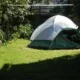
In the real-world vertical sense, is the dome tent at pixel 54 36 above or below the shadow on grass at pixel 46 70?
below

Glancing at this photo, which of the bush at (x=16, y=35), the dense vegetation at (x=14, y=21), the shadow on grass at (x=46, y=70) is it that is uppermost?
the shadow on grass at (x=46, y=70)

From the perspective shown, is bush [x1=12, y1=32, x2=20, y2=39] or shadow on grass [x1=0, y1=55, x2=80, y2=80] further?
bush [x1=12, y1=32, x2=20, y2=39]

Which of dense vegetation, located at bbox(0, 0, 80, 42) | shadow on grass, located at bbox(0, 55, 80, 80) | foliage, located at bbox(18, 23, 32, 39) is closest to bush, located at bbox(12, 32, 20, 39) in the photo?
Answer: dense vegetation, located at bbox(0, 0, 80, 42)

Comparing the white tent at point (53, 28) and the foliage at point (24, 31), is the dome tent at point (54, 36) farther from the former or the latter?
the foliage at point (24, 31)

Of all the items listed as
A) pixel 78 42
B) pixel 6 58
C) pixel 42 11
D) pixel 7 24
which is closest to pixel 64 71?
pixel 6 58

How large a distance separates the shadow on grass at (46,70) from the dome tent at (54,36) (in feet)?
10.0

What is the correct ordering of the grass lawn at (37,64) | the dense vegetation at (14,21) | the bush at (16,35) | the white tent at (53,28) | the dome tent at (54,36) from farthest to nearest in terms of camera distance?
the bush at (16,35), the dense vegetation at (14,21), the white tent at (53,28), the dome tent at (54,36), the grass lawn at (37,64)

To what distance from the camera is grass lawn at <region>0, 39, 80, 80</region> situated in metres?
9.41

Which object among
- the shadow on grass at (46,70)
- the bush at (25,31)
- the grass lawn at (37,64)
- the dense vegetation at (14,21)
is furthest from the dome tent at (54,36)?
the shadow on grass at (46,70)

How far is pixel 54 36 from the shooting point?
603 inches

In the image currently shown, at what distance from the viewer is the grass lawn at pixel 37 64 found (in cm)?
941

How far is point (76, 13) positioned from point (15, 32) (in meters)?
10.3

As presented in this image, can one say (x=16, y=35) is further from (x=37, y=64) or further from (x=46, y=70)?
(x=46, y=70)

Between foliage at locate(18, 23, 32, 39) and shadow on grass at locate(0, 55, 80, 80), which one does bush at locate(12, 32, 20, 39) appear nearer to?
foliage at locate(18, 23, 32, 39)
